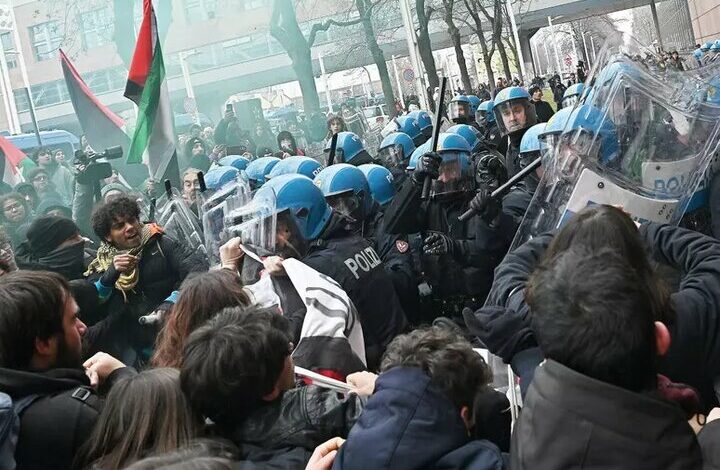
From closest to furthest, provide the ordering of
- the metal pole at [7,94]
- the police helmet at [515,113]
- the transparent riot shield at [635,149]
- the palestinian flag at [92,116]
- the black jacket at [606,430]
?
the black jacket at [606,430], the transparent riot shield at [635,149], the police helmet at [515,113], the palestinian flag at [92,116], the metal pole at [7,94]

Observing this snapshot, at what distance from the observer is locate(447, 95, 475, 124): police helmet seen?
37.4 ft

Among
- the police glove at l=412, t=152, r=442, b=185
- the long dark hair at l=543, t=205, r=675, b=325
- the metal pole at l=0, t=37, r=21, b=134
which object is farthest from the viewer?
the metal pole at l=0, t=37, r=21, b=134

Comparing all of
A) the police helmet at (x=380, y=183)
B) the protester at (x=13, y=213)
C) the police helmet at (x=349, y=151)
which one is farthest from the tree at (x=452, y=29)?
the police helmet at (x=380, y=183)

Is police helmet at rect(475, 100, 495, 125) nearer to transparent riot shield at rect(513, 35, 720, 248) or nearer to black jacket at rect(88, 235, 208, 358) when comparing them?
black jacket at rect(88, 235, 208, 358)

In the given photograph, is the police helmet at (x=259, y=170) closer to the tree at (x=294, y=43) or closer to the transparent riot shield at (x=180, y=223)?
the transparent riot shield at (x=180, y=223)

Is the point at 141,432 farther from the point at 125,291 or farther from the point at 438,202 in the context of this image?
the point at 438,202

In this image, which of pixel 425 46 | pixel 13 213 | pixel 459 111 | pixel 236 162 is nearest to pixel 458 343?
pixel 13 213

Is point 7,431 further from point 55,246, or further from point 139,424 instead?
point 55,246

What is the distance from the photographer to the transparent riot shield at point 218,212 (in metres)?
4.71

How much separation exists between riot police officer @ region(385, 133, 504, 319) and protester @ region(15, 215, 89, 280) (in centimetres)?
183

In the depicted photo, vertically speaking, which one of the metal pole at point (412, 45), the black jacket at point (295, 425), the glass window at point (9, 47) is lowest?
the black jacket at point (295, 425)

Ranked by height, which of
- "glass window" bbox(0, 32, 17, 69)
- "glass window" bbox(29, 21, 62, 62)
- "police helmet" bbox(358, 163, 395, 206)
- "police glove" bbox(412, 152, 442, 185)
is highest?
"glass window" bbox(0, 32, 17, 69)

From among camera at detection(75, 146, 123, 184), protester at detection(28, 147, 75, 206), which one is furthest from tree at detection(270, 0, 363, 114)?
camera at detection(75, 146, 123, 184)

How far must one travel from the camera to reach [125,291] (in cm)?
480
